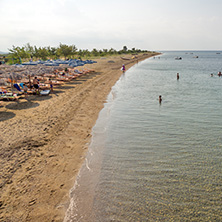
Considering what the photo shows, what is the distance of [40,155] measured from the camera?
7.16 meters

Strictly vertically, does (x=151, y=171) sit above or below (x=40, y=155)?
below

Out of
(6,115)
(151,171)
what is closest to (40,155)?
(151,171)

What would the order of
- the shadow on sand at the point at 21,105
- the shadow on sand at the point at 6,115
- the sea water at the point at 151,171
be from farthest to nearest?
the shadow on sand at the point at 21,105 → the shadow on sand at the point at 6,115 → the sea water at the point at 151,171

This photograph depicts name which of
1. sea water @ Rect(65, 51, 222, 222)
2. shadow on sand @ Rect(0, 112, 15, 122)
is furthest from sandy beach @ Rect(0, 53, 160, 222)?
sea water @ Rect(65, 51, 222, 222)

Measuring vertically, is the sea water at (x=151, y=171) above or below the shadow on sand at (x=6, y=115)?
below

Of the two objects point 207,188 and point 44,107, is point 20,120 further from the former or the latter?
point 207,188

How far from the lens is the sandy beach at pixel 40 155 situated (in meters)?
4.86

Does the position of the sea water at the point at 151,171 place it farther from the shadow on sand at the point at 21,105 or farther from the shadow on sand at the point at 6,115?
the shadow on sand at the point at 21,105

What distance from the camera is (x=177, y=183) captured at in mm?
5816

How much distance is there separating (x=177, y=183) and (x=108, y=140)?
4.00 meters

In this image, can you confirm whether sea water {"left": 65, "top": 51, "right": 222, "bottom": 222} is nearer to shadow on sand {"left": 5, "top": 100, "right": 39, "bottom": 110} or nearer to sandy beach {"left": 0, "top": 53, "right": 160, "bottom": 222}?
sandy beach {"left": 0, "top": 53, "right": 160, "bottom": 222}

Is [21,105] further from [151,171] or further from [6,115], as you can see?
[151,171]

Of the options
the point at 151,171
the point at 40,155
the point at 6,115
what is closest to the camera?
the point at 151,171

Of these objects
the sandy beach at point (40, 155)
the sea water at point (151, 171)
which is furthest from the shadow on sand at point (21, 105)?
the sea water at point (151, 171)
